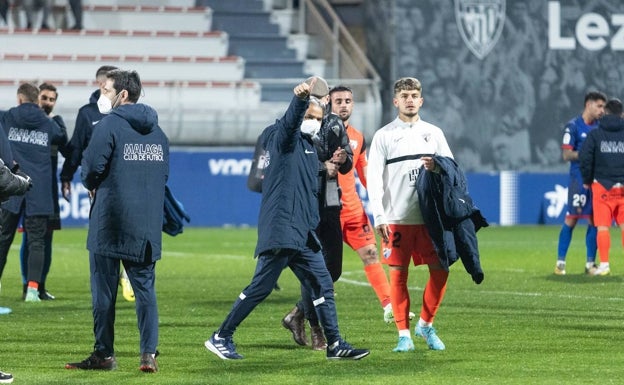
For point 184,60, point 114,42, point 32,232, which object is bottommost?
point 32,232

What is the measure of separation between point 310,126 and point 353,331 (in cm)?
252

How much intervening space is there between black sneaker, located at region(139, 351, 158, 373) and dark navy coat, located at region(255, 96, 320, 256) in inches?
42.6

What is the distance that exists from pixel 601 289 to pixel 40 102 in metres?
6.31

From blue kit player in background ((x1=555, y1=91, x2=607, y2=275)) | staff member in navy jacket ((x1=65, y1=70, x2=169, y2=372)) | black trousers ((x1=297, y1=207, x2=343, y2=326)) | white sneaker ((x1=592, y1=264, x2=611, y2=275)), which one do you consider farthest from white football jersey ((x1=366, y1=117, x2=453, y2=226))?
blue kit player in background ((x1=555, y1=91, x2=607, y2=275))

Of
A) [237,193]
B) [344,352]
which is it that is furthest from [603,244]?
[237,193]

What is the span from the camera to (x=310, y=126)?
1007 cm

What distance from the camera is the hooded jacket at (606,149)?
17391 millimetres

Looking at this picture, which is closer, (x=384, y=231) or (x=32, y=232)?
(x=384, y=231)

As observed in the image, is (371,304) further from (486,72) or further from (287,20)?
(287,20)

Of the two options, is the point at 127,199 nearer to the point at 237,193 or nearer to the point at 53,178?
the point at 53,178

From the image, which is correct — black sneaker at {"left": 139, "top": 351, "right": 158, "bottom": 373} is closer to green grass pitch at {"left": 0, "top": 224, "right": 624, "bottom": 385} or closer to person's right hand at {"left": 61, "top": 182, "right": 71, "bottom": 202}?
green grass pitch at {"left": 0, "top": 224, "right": 624, "bottom": 385}

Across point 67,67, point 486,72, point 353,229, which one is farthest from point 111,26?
point 353,229

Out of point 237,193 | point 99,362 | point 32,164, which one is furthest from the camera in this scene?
point 237,193

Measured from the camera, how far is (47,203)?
1466 centimetres
